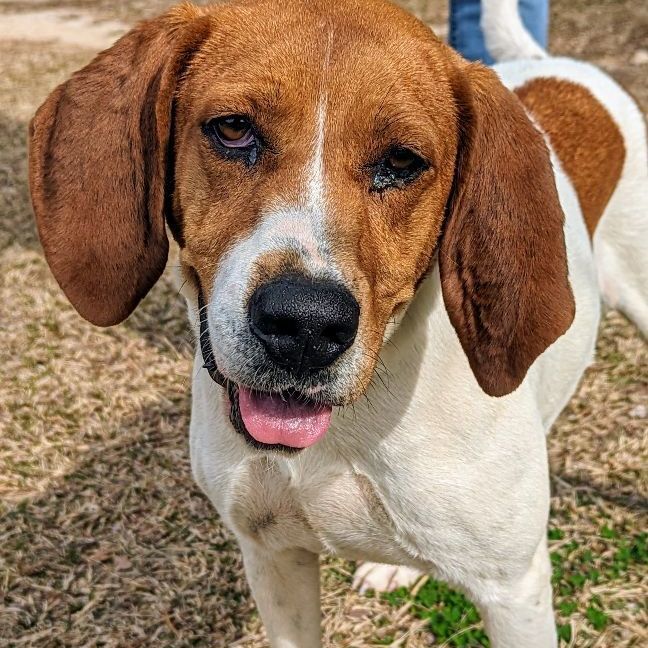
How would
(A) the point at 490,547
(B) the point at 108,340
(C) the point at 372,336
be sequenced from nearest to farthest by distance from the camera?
(C) the point at 372,336, (A) the point at 490,547, (B) the point at 108,340

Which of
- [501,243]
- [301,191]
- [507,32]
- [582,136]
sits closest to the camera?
[301,191]

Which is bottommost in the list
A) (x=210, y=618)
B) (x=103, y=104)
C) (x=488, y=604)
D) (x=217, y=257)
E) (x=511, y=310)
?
(x=210, y=618)

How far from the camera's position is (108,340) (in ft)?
17.8

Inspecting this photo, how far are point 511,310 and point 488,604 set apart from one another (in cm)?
83

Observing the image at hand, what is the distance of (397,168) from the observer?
7.86 ft

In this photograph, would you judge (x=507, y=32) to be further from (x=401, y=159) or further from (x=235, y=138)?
(x=235, y=138)

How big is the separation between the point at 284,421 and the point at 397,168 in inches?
25.5

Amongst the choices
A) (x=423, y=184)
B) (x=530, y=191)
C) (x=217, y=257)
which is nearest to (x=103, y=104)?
(x=217, y=257)

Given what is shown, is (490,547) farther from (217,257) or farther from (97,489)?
(97,489)

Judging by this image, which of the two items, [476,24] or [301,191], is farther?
[476,24]

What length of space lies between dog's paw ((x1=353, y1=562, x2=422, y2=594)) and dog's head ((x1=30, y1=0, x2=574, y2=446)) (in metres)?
1.60

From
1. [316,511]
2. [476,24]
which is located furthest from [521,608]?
[476,24]

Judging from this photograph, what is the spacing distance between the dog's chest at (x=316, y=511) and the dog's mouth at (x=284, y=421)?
34 centimetres

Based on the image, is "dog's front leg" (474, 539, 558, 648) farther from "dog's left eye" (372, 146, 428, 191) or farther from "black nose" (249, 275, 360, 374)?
"dog's left eye" (372, 146, 428, 191)
